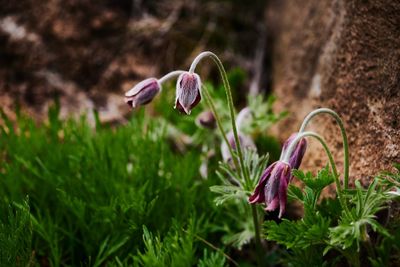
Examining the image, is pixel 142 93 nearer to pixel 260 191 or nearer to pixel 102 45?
pixel 260 191

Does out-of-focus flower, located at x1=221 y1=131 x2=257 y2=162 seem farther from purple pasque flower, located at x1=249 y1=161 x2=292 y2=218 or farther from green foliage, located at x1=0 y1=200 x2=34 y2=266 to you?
green foliage, located at x1=0 y1=200 x2=34 y2=266

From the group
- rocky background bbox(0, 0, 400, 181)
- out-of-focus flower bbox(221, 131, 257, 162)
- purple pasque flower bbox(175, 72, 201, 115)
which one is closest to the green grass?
out-of-focus flower bbox(221, 131, 257, 162)

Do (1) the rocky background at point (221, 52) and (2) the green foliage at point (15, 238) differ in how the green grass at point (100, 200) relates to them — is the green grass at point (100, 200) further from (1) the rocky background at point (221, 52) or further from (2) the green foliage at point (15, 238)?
(1) the rocky background at point (221, 52)

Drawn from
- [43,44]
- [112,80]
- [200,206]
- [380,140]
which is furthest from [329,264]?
[43,44]

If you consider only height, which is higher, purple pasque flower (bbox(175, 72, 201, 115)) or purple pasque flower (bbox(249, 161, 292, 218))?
purple pasque flower (bbox(175, 72, 201, 115))

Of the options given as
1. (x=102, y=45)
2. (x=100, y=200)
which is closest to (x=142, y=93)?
(x=100, y=200)

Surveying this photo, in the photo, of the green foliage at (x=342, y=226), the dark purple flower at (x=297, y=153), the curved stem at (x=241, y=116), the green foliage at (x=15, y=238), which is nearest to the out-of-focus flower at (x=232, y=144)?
the curved stem at (x=241, y=116)

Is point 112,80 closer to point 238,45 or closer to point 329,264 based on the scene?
point 238,45
